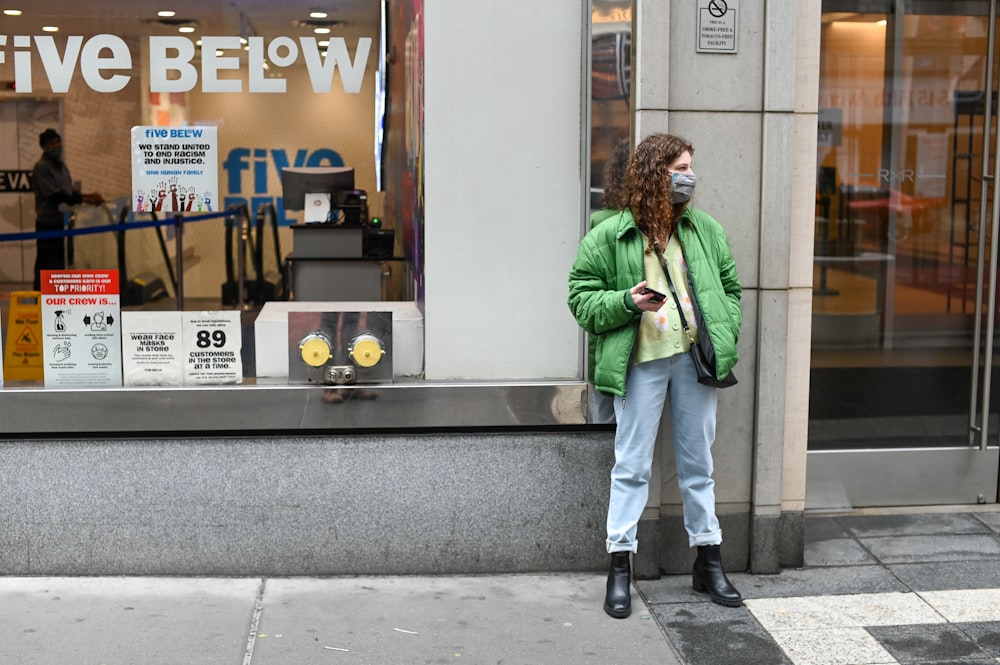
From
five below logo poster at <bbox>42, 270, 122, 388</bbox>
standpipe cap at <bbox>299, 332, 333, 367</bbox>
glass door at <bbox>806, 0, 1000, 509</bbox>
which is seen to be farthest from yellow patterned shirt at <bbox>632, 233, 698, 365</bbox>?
five below logo poster at <bbox>42, 270, 122, 388</bbox>

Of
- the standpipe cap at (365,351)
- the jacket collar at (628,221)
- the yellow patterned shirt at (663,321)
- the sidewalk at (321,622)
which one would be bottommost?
the sidewalk at (321,622)

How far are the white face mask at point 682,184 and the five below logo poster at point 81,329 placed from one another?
255 cm

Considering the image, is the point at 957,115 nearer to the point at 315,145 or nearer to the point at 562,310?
the point at 562,310

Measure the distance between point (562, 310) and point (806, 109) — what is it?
1.41 meters

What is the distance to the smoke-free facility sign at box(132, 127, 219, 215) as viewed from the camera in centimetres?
537

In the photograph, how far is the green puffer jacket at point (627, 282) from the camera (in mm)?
4844

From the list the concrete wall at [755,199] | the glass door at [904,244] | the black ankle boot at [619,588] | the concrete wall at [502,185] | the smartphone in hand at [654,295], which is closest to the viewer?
the smartphone in hand at [654,295]

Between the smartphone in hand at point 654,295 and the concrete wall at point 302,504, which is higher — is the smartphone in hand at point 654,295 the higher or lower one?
the higher one

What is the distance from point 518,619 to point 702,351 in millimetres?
1336

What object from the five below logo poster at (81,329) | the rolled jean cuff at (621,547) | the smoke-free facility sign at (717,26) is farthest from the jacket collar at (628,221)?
the five below logo poster at (81,329)

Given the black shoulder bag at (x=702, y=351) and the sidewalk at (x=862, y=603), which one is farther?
the black shoulder bag at (x=702, y=351)

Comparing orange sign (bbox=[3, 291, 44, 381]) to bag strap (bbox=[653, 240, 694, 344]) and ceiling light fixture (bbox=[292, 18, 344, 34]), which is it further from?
bag strap (bbox=[653, 240, 694, 344])

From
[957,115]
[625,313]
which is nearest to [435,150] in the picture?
[625,313]

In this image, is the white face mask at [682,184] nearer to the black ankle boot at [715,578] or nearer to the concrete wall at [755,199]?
the concrete wall at [755,199]
